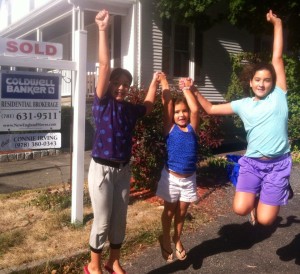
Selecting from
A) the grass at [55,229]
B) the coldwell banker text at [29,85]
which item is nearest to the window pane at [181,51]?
the grass at [55,229]

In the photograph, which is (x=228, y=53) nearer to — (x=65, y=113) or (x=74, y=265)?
(x=65, y=113)

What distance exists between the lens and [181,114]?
370 centimetres

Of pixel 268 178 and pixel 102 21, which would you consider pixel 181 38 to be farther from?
pixel 102 21

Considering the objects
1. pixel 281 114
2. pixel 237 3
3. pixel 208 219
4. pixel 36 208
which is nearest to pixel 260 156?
pixel 281 114

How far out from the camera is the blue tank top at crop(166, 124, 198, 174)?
3.64 meters

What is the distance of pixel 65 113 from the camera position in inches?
480

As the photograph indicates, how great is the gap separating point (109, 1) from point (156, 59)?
2.27 metres

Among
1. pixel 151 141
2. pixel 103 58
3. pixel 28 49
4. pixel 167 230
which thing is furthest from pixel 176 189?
pixel 28 49

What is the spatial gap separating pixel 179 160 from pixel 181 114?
44 cm

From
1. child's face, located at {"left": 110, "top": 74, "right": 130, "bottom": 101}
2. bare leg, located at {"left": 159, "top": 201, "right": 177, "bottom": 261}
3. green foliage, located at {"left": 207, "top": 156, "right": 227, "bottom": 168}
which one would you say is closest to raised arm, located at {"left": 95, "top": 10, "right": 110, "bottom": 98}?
Result: child's face, located at {"left": 110, "top": 74, "right": 130, "bottom": 101}

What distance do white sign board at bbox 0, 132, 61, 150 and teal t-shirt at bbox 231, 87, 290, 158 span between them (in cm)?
238

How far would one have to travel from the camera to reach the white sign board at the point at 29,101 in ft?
14.1

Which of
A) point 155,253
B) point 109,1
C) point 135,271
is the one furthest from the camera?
point 109,1

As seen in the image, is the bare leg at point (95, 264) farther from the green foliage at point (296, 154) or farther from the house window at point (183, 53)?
the house window at point (183, 53)
